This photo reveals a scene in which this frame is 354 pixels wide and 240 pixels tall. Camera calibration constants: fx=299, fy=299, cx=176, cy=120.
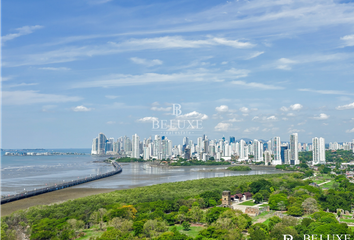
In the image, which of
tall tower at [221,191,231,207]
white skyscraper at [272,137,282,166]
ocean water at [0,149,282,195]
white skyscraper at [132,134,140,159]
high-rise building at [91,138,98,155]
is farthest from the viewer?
high-rise building at [91,138,98,155]

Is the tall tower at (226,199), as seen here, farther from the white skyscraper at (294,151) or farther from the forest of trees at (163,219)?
the white skyscraper at (294,151)

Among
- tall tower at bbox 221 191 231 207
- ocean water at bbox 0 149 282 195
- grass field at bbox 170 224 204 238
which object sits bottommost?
ocean water at bbox 0 149 282 195

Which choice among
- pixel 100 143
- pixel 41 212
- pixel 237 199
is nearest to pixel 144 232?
pixel 41 212

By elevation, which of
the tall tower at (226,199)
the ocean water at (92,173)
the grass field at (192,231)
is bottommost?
the ocean water at (92,173)

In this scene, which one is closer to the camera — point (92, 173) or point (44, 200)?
point (44, 200)

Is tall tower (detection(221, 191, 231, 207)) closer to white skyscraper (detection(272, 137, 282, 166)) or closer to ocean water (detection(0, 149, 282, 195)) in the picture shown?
ocean water (detection(0, 149, 282, 195))

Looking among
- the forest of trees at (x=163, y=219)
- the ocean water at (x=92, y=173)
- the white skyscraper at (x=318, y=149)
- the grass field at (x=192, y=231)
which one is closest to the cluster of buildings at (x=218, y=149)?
the white skyscraper at (x=318, y=149)

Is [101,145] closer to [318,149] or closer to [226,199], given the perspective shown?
[318,149]

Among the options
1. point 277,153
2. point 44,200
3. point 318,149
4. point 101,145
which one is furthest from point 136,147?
point 44,200

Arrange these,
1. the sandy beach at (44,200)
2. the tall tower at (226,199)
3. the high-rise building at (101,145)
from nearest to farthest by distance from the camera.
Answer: the tall tower at (226,199) < the sandy beach at (44,200) < the high-rise building at (101,145)

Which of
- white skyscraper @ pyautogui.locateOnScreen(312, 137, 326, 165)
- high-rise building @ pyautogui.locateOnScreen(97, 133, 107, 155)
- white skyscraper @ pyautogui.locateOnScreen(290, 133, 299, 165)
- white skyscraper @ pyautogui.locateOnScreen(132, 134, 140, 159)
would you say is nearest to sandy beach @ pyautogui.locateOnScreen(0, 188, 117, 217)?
white skyscraper @ pyautogui.locateOnScreen(290, 133, 299, 165)
